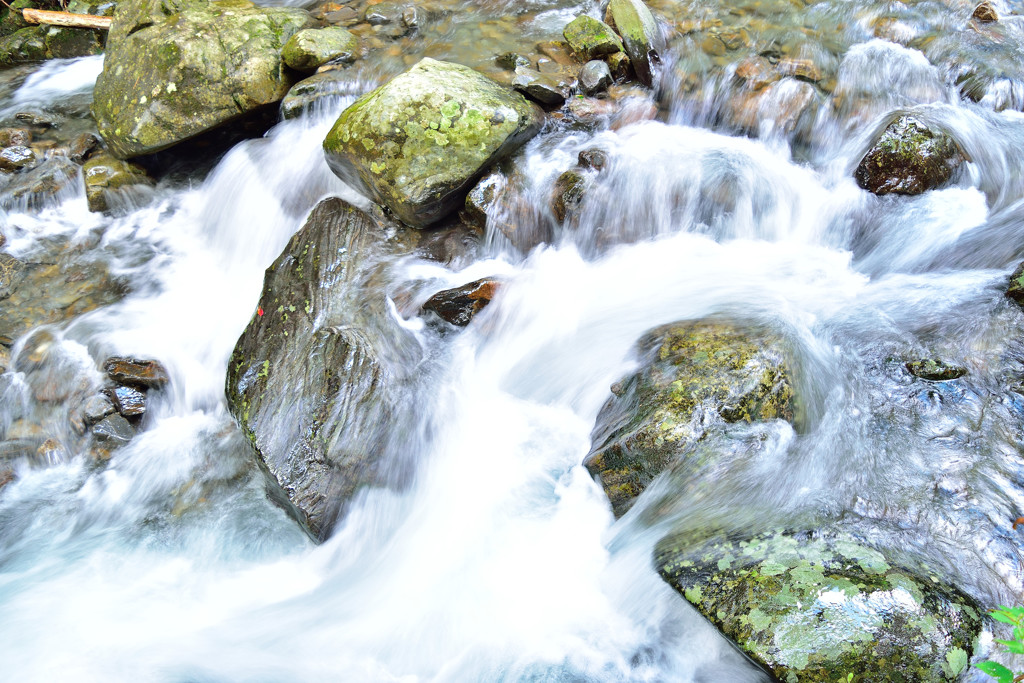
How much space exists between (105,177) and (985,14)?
8.94m

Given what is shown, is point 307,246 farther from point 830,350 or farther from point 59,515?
point 830,350

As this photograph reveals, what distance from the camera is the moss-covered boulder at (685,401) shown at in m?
3.62

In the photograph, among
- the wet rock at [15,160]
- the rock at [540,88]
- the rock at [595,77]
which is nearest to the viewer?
the rock at [540,88]

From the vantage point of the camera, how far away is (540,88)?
19.2 feet

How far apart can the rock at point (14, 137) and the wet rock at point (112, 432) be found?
4.27 m

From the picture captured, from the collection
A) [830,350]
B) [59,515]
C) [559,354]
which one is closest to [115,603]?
[59,515]

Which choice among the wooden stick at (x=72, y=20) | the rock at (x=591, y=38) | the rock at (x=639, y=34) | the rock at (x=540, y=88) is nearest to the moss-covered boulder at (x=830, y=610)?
the rock at (x=540, y=88)

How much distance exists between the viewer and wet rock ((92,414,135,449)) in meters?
4.90

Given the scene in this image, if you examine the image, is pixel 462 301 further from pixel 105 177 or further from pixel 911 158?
pixel 105 177

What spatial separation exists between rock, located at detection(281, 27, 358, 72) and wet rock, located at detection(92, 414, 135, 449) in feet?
12.6

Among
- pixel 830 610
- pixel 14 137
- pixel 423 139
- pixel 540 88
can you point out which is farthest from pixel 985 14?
pixel 14 137

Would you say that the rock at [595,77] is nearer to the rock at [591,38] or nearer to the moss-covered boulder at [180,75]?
the rock at [591,38]

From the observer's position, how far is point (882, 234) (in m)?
4.93

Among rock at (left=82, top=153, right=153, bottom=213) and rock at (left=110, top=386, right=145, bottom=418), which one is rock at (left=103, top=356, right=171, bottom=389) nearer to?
rock at (left=110, top=386, right=145, bottom=418)
